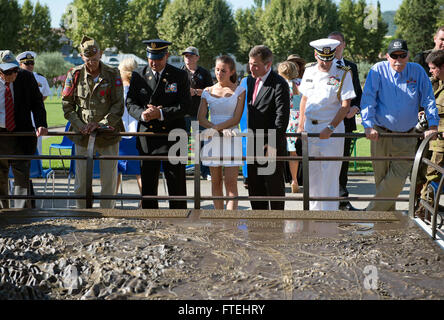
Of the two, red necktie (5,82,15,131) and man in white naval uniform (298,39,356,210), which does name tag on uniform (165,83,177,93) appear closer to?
man in white naval uniform (298,39,356,210)

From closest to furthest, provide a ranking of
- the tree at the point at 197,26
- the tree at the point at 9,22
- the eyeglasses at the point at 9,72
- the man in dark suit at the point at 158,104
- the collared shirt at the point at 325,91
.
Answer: the collared shirt at the point at 325,91 < the man in dark suit at the point at 158,104 < the eyeglasses at the point at 9,72 < the tree at the point at 9,22 < the tree at the point at 197,26

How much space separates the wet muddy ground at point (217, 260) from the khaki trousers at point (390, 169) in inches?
70.4

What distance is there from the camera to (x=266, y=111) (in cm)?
705

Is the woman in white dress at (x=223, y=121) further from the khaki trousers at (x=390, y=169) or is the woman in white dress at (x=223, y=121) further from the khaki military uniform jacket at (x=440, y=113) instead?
the khaki military uniform jacket at (x=440, y=113)

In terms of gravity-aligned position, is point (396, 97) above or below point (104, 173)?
above

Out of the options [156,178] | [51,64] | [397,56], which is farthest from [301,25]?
[156,178]

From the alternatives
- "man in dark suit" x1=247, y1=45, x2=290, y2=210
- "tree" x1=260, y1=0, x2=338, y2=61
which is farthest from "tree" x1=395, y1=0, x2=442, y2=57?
"man in dark suit" x1=247, y1=45, x2=290, y2=210

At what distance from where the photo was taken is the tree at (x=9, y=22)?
66.4 meters

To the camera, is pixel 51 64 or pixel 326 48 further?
pixel 51 64

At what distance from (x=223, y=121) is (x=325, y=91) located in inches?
48.2

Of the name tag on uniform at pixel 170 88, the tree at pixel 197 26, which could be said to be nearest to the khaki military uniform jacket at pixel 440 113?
the name tag on uniform at pixel 170 88

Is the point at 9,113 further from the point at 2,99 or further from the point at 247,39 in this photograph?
the point at 247,39
